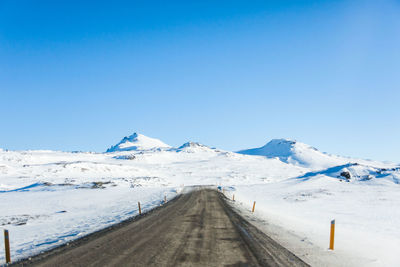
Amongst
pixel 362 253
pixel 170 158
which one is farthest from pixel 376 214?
pixel 170 158

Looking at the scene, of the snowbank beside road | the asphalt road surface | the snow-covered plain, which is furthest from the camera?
the snow-covered plain

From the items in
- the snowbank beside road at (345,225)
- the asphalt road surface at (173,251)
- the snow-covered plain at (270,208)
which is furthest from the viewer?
the snow-covered plain at (270,208)

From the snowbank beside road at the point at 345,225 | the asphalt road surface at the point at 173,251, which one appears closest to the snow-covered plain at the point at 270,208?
the snowbank beside road at the point at 345,225

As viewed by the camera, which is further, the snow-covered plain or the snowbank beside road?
the snow-covered plain

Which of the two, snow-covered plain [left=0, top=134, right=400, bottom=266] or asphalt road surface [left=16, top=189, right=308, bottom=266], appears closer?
asphalt road surface [left=16, top=189, right=308, bottom=266]

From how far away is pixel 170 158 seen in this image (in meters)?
187

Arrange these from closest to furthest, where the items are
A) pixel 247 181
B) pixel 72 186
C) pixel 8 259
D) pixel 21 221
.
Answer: pixel 8 259 < pixel 21 221 < pixel 72 186 < pixel 247 181

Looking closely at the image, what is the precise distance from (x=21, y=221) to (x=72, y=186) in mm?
36822

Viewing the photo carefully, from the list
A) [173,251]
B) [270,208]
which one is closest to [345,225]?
[270,208]

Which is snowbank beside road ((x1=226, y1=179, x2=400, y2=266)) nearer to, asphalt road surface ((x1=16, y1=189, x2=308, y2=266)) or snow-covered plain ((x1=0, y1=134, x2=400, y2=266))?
snow-covered plain ((x1=0, y1=134, x2=400, y2=266))

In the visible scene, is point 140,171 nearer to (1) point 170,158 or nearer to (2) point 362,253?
(1) point 170,158

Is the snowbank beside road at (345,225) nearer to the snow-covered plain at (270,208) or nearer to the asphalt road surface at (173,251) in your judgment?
the snow-covered plain at (270,208)

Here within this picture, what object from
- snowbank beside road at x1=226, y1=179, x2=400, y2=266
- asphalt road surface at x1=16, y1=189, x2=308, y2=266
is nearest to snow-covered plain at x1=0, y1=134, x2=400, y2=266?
snowbank beside road at x1=226, y1=179, x2=400, y2=266

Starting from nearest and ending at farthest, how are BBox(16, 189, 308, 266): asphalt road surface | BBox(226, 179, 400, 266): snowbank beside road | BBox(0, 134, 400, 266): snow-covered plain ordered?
BBox(16, 189, 308, 266): asphalt road surface → BBox(226, 179, 400, 266): snowbank beside road → BBox(0, 134, 400, 266): snow-covered plain
